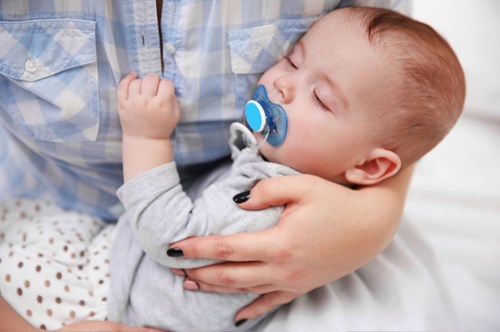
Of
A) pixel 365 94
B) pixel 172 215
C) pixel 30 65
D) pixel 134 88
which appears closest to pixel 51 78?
pixel 30 65

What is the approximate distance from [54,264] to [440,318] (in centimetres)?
85

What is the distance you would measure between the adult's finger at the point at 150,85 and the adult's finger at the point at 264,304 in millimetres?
476

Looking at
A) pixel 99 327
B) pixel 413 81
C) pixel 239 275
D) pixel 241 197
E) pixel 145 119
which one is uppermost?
pixel 413 81

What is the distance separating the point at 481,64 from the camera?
65.4 inches

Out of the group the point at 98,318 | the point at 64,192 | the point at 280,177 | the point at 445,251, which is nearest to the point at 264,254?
the point at 280,177

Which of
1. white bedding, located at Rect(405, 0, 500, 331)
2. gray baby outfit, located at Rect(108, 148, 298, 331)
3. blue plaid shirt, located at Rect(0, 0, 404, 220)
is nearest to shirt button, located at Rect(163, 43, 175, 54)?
blue plaid shirt, located at Rect(0, 0, 404, 220)

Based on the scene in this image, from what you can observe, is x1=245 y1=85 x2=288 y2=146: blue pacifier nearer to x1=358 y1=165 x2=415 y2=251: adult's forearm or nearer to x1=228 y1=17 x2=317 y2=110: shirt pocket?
x1=228 y1=17 x2=317 y2=110: shirt pocket

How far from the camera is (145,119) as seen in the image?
98cm

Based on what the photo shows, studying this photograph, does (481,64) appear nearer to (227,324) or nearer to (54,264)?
(227,324)

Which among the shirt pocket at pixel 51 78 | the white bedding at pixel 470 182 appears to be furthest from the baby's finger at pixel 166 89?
the white bedding at pixel 470 182

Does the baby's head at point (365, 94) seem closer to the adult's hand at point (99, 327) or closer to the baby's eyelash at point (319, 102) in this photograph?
the baby's eyelash at point (319, 102)

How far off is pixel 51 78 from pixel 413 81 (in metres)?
0.69

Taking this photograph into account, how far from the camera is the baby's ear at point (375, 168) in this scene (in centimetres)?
100

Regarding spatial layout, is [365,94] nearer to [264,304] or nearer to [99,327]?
[264,304]
